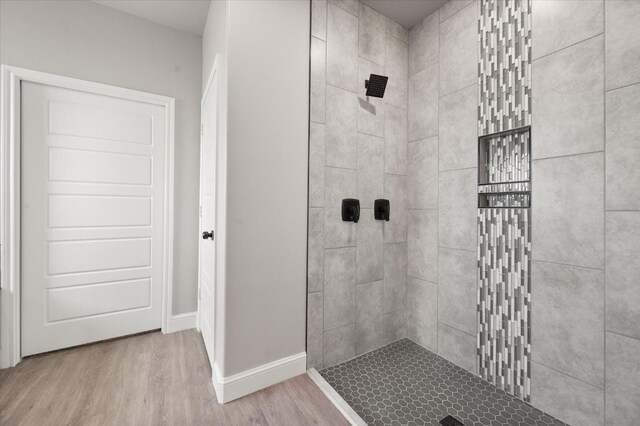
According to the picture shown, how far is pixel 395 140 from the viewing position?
2293mm

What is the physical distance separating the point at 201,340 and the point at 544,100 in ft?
9.99

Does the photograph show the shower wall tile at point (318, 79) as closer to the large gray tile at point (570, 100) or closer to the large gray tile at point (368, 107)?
the large gray tile at point (368, 107)

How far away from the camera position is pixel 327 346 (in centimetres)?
196

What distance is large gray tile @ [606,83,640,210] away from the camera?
48.4 inches

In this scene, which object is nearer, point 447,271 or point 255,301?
point 255,301

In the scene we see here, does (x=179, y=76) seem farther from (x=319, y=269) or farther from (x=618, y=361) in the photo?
(x=618, y=361)

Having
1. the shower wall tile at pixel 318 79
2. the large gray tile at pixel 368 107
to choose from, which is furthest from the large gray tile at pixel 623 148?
the shower wall tile at pixel 318 79

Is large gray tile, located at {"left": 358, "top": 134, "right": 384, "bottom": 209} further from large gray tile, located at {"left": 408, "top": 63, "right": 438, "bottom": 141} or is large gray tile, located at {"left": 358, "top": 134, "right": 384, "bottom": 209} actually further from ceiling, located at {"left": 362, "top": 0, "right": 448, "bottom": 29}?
ceiling, located at {"left": 362, "top": 0, "right": 448, "bottom": 29}

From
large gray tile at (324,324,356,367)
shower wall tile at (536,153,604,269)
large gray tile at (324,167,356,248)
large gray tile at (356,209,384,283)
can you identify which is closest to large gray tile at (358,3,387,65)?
large gray tile at (324,167,356,248)

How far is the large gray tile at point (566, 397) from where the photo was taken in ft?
4.42

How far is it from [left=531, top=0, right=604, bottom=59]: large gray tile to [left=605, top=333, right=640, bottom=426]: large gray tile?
1529 millimetres

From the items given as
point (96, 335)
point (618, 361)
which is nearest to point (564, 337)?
point (618, 361)

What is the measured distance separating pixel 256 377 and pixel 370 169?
166cm

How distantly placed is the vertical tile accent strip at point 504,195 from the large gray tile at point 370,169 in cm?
70
